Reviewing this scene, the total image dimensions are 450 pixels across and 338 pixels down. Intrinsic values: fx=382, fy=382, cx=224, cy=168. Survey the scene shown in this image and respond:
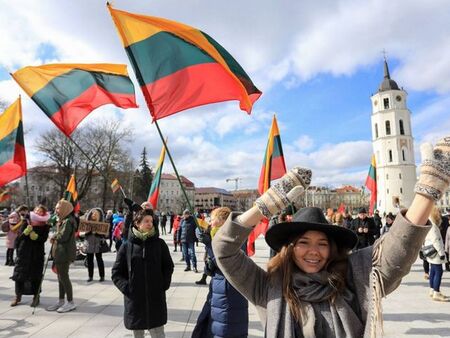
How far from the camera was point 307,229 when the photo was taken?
82.4 inches

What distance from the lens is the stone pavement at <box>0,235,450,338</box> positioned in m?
5.74

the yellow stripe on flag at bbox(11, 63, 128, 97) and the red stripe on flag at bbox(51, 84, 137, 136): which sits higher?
the yellow stripe on flag at bbox(11, 63, 128, 97)

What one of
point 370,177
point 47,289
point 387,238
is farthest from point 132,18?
point 370,177

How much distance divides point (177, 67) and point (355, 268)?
13.4 feet

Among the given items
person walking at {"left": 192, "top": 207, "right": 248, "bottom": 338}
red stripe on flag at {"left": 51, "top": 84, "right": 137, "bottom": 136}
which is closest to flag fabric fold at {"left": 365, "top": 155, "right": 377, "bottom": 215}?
red stripe on flag at {"left": 51, "top": 84, "right": 137, "bottom": 136}

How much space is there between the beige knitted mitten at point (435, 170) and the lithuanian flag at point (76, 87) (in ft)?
18.9

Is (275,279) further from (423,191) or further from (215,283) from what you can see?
(215,283)

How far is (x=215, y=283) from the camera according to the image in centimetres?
425

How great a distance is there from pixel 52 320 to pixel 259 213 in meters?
5.82

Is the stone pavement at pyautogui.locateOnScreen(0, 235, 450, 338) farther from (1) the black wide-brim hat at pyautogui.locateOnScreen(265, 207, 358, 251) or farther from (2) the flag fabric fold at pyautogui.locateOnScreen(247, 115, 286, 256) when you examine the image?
(1) the black wide-brim hat at pyautogui.locateOnScreen(265, 207, 358, 251)

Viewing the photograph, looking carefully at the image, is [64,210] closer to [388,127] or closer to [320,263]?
[320,263]

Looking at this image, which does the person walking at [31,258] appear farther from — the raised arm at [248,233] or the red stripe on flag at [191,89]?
the raised arm at [248,233]

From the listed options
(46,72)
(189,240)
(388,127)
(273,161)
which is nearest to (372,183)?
(273,161)

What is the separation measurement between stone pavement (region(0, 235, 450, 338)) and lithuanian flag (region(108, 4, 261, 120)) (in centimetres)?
343
